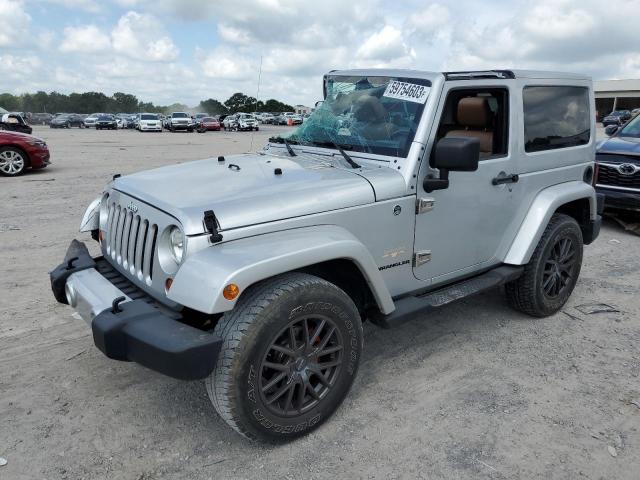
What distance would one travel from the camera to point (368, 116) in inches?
142

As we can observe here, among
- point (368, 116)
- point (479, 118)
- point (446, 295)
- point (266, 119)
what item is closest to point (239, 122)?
point (266, 119)

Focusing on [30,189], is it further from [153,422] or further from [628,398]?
[628,398]

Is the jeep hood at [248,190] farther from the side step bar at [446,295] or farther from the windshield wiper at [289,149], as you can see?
the side step bar at [446,295]

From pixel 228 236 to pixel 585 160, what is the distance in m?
3.57

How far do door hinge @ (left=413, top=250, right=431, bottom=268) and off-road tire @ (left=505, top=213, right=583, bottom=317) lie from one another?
120 cm

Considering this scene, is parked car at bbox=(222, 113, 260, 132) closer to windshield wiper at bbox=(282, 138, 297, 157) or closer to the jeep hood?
windshield wiper at bbox=(282, 138, 297, 157)

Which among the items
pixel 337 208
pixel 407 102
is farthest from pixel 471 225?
pixel 337 208

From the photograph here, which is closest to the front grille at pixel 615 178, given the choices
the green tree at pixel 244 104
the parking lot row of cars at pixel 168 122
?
the green tree at pixel 244 104

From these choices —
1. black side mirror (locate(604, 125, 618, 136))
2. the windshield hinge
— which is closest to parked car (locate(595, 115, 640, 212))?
black side mirror (locate(604, 125, 618, 136))

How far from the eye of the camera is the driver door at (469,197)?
3418 mm

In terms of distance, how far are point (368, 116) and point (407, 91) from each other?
0.31 m

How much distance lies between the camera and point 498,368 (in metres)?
3.67

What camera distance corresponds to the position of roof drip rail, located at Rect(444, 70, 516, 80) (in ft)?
11.4

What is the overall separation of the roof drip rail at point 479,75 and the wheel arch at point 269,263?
4.58ft
